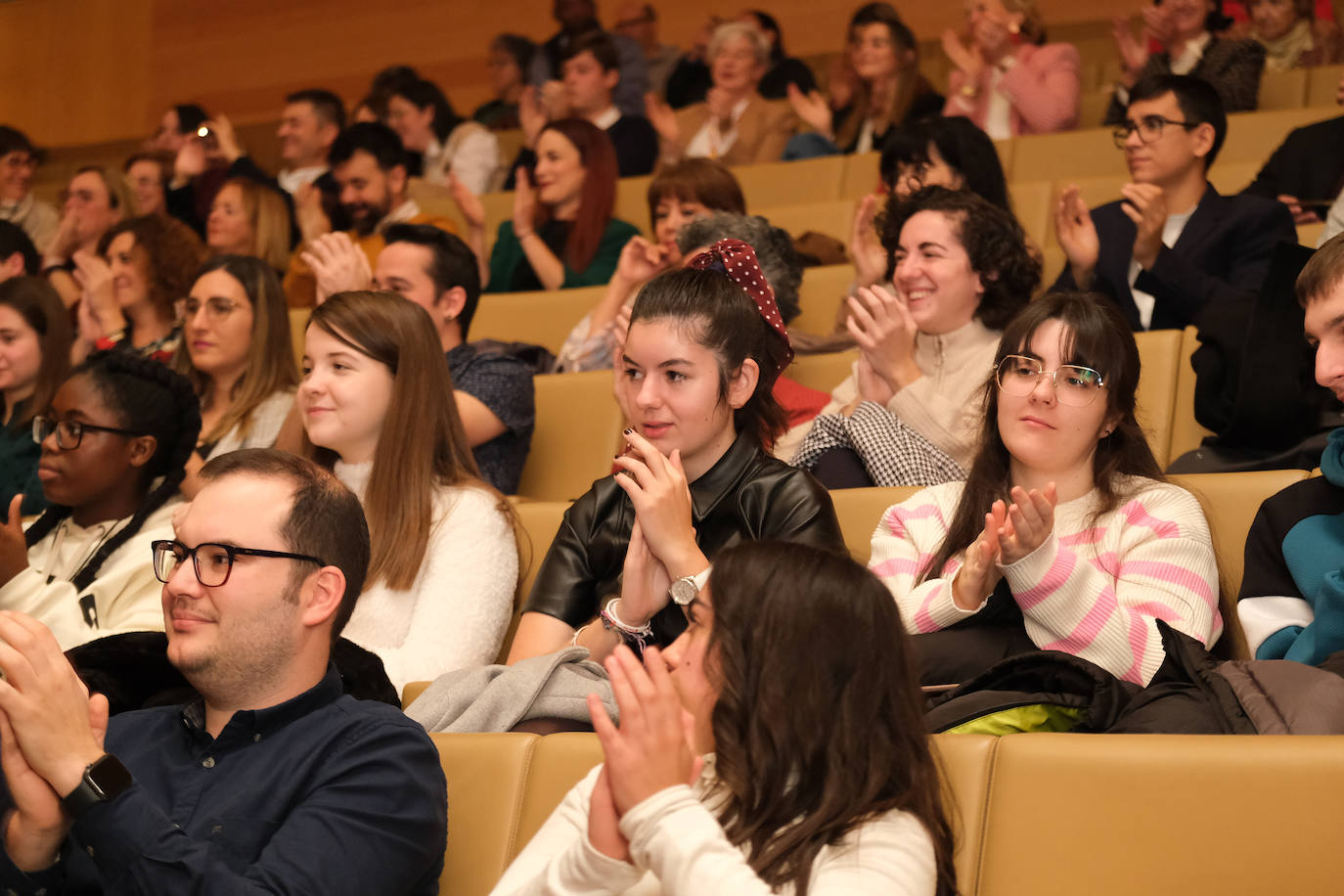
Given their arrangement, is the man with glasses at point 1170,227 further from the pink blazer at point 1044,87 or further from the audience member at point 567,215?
the audience member at point 567,215

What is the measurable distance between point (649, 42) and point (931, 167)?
10.2 ft

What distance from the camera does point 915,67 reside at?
4.59 meters

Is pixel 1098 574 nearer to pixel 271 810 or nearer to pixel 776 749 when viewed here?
pixel 776 749


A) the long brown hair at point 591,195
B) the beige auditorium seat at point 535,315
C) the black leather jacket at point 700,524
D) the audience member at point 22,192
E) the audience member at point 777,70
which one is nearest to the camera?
the black leather jacket at point 700,524

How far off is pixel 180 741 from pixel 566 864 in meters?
0.51

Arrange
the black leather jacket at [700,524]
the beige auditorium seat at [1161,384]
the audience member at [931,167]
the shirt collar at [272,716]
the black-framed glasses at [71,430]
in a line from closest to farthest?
the shirt collar at [272,716] → the black leather jacket at [700,524] → the black-framed glasses at [71,430] → the beige auditorium seat at [1161,384] → the audience member at [931,167]

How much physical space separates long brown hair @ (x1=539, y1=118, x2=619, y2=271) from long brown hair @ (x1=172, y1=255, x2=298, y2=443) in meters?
1.03

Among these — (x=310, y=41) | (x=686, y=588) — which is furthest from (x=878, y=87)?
(x=310, y=41)

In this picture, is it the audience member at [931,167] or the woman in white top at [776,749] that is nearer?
the woman in white top at [776,749]

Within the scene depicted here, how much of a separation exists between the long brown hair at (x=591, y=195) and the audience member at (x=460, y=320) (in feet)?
2.79

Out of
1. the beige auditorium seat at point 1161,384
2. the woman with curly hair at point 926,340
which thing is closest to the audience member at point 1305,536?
the woman with curly hair at point 926,340

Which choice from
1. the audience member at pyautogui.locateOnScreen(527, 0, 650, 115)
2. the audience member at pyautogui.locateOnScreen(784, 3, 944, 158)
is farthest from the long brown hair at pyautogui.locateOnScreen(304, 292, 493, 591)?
the audience member at pyautogui.locateOnScreen(527, 0, 650, 115)

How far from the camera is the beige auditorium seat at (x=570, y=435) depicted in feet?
9.56

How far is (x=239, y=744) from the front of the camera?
151 cm
